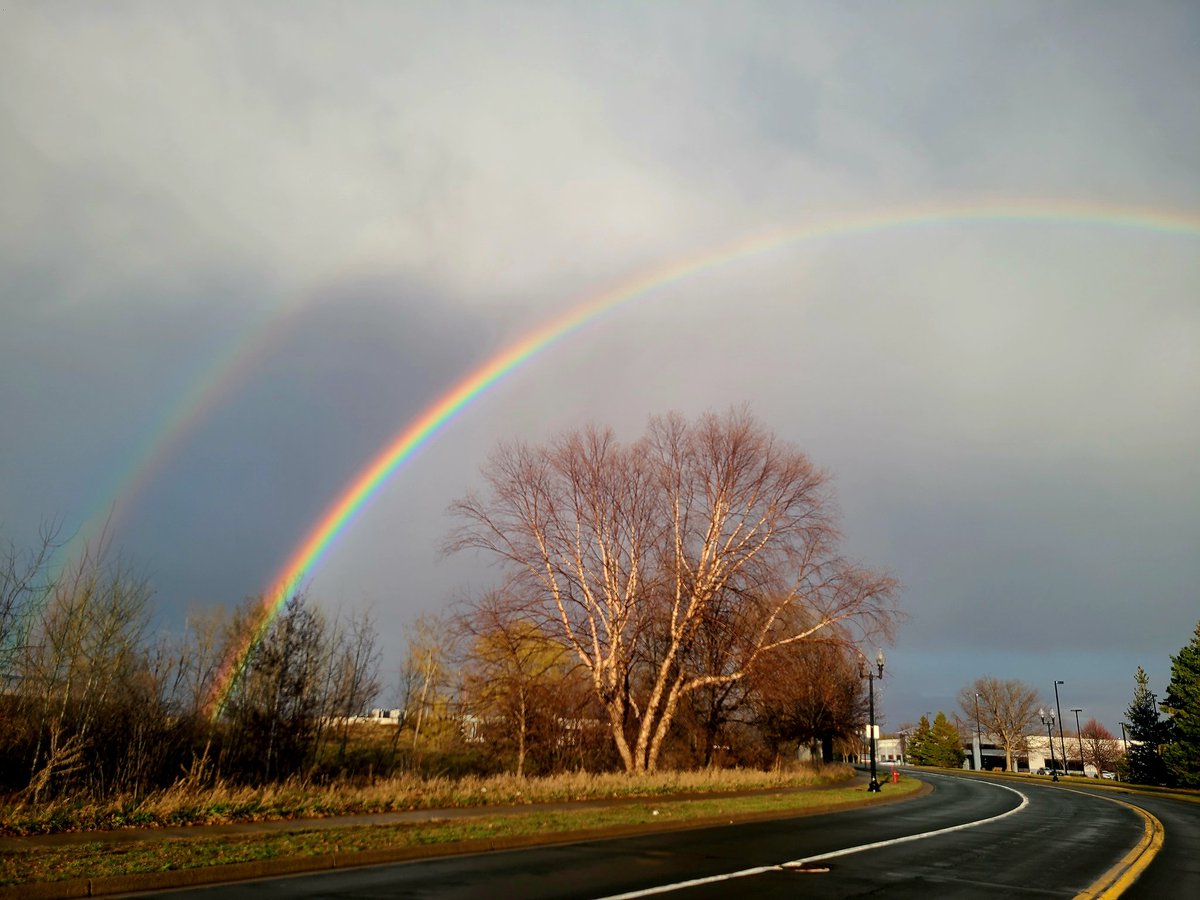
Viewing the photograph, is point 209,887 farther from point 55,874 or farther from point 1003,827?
point 1003,827

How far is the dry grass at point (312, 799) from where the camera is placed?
13.8 meters

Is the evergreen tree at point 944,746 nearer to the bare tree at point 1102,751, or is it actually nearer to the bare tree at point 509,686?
the bare tree at point 1102,751

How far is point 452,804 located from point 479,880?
9386mm

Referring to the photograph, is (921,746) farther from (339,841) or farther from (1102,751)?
(339,841)

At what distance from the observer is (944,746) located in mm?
107875

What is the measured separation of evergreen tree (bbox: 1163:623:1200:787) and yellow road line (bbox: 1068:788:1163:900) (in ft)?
94.1

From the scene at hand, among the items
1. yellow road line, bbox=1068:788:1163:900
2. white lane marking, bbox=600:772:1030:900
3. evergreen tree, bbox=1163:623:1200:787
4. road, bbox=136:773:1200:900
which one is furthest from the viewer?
evergreen tree, bbox=1163:623:1200:787

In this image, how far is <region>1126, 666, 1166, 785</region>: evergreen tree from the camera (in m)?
53.8

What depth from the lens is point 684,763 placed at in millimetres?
36312

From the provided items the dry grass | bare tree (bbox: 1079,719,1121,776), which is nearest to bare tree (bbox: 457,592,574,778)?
the dry grass

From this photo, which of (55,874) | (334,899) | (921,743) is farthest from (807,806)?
(921,743)

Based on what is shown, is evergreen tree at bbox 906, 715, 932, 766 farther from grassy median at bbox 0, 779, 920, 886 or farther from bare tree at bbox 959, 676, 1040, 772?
grassy median at bbox 0, 779, 920, 886

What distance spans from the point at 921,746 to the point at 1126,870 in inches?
4622

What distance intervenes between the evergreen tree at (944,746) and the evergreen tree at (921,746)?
1641mm
